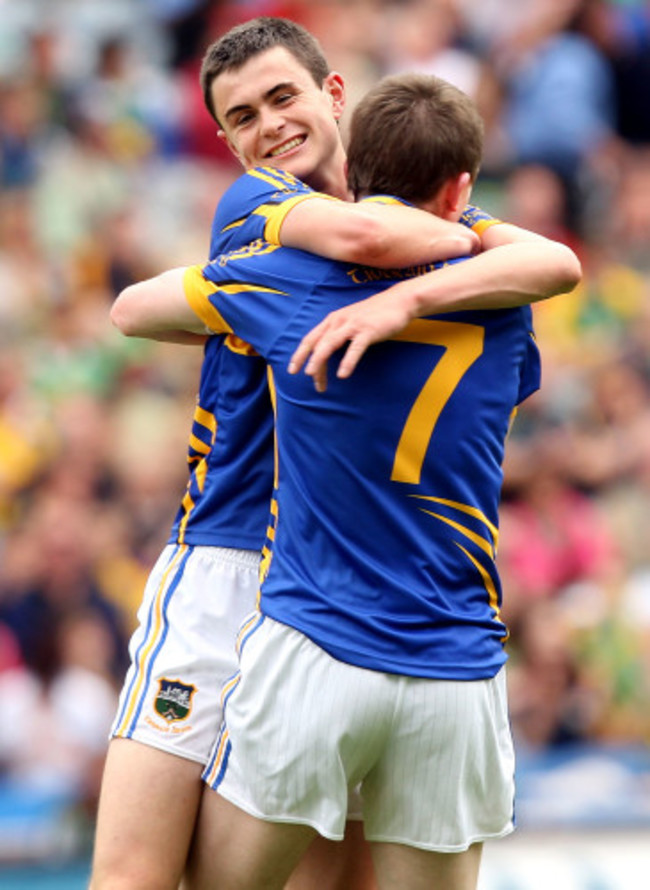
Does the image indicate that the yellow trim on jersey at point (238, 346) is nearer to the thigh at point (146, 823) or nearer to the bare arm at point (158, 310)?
the bare arm at point (158, 310)

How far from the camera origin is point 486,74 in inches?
351

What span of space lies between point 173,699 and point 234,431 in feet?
1.90

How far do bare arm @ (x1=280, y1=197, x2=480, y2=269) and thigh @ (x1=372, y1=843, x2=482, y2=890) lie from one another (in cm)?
109

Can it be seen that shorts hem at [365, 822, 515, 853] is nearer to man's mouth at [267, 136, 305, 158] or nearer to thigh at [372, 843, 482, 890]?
thigh at [372, 843, 482, 890]

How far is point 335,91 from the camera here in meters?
3.51

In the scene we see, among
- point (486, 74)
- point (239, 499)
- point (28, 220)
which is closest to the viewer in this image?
point (239, 499)

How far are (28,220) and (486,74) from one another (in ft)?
9.64

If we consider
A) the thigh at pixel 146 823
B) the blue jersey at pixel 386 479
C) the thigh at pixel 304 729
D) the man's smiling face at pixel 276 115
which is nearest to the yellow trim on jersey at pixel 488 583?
the blue jersey at pixel 386 479

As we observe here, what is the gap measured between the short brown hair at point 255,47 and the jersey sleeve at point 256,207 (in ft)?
1.17

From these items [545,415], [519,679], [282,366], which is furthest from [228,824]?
[545,415]

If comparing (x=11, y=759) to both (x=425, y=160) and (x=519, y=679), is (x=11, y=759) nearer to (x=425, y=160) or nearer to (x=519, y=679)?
(x=519, y=679)

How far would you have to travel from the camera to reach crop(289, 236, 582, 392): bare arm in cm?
259

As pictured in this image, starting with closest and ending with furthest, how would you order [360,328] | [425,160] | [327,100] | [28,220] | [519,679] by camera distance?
[360,328], [425,160], [327,100], [519,679], [28,220]

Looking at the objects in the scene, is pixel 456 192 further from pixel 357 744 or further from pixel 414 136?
pixel 357 744
